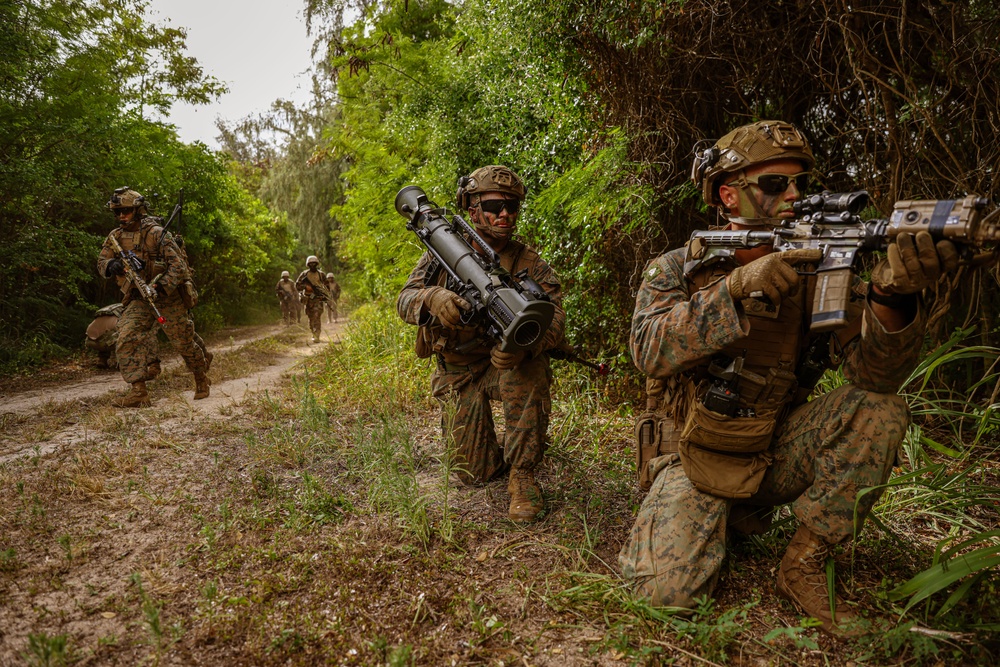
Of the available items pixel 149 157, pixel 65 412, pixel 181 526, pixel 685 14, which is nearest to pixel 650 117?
pixel 685 14

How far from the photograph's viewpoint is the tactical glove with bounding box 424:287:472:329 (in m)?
3.03

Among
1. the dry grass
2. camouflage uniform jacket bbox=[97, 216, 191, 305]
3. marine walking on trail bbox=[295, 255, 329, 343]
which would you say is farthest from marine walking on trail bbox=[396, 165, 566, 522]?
marine walking on trail bbox=[295, 255, 329, 343]

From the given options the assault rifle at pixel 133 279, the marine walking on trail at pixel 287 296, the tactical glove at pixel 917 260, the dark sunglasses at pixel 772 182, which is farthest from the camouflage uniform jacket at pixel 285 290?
the tactical glove at pixel 917 260

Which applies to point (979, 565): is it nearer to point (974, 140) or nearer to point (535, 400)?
point (535, 400)

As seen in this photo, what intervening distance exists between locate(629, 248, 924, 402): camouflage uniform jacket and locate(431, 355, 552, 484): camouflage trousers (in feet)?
3.02

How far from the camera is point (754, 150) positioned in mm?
2244

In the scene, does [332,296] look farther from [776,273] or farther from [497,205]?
[776,273]

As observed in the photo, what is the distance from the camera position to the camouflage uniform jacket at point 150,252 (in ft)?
19.3

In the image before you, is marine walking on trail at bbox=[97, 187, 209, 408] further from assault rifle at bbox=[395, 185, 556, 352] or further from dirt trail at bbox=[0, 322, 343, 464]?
assault rifle at bbox=[395, 185, 556, 352]

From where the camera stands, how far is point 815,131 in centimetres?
367

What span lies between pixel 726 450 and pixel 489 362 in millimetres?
1613

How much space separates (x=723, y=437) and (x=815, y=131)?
257 centimetres

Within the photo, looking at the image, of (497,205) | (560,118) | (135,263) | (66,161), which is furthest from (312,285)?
(497,205)

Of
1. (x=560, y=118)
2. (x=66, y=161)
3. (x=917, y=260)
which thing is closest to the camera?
(x=917, y=260)
